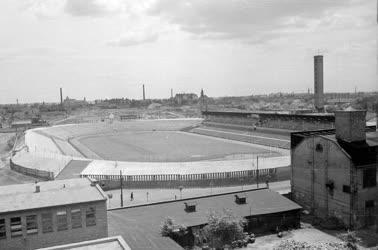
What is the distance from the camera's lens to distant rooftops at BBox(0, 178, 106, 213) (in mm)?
27047

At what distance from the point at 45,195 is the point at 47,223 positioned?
237cm

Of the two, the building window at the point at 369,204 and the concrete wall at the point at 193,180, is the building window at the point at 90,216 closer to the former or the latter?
the building window at the point at 369,204

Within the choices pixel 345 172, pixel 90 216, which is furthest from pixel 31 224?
pixel 345 172

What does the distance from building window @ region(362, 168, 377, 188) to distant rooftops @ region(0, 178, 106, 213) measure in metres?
22.0

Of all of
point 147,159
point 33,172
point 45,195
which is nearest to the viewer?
point 45,195

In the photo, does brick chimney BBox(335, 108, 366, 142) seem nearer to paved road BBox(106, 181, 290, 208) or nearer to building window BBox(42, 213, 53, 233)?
paved road BBox(106, 181, 290, 208)

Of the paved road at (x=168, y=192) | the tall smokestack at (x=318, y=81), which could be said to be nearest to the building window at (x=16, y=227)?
the paved road at (x=168, y=192)

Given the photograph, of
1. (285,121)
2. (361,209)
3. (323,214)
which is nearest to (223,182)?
(323,214)

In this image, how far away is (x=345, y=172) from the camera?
35500mm

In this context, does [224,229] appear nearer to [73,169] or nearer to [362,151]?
[362,151]

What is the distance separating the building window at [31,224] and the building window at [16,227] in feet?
1.60

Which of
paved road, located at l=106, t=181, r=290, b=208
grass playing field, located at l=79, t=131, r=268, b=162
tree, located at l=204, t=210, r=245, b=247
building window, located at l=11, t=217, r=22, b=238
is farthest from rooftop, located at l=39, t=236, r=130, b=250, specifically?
grass playing field, located at l=79, t=131, r=268, b=162

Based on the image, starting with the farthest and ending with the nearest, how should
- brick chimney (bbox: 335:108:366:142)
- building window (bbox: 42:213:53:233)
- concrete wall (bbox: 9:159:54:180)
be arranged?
concrete wall (bbox: 9:159:54:180)
brick chimney (bbox: 335:108:366:142)
building window (bbox: 42:213:53:233)

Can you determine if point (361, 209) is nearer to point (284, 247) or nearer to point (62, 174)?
point (284, 247)
